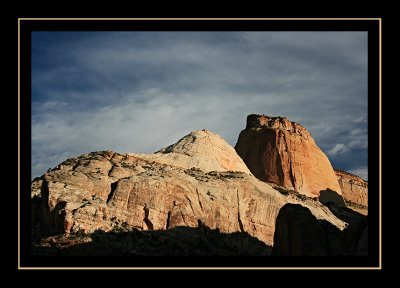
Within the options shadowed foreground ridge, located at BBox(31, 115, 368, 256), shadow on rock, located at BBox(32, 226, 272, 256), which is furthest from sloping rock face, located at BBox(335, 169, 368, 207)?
shadow on rock, located at BBox(32, 226, 272, 256)

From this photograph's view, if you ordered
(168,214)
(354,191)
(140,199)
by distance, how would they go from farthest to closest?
1. (354,191)
2. (168,214)
3. (140,199)

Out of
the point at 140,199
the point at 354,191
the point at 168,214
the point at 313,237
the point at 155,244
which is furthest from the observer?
the point at 354,191

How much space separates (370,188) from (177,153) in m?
61.9

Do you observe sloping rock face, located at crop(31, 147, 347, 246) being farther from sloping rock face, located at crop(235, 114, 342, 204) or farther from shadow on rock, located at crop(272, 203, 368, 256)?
sloping rock face, located at crop(235, 114, 342, 204)

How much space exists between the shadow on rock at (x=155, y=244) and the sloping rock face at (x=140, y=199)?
1.25m

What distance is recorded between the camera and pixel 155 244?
49.5 meters

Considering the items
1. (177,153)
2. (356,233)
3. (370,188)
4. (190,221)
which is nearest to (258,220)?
(190,221)

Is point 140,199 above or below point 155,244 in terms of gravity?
above

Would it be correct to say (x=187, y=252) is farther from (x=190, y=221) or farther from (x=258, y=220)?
(x=258, y=220)

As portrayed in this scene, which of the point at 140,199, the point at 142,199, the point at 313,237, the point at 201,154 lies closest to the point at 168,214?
the point at 142,199

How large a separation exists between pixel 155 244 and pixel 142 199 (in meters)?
7.98

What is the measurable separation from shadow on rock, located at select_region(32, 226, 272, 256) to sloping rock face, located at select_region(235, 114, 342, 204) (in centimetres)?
4982

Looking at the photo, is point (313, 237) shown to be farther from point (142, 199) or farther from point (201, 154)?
point (201, 154)

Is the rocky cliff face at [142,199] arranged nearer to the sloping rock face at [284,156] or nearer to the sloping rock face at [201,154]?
the sloping rock face at [201,154]
